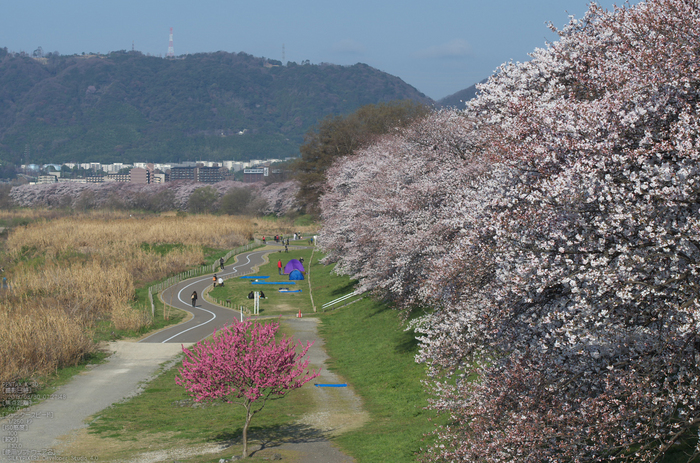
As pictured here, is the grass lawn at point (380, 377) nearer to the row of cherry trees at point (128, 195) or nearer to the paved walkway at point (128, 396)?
the paved walkway at point (128, 396)

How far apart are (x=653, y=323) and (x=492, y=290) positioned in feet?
9.88

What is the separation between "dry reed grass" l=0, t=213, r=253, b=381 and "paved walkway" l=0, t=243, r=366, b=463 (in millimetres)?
1948

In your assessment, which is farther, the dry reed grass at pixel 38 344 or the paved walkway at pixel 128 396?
the dry reed grass at pixel 38 344

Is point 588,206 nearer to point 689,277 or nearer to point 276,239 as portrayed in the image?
point 689,277

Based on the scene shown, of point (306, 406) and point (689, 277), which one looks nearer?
point (689, 277)

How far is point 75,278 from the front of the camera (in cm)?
4222

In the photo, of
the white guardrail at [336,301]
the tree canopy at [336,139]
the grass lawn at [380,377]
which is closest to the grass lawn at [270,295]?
the white guardrail at [336,301]

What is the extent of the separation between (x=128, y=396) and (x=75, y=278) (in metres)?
21.5

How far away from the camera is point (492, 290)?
11508 millimetres

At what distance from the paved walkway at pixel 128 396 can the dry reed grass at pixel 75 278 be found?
6.39 feet

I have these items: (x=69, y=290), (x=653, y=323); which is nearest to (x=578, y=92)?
(x=653, y=323)

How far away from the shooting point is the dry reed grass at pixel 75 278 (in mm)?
26062

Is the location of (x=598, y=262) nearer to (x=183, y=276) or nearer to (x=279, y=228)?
(x=183, y=276)

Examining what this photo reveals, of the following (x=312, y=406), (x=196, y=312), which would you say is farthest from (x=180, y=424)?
(x=196, y=312)
